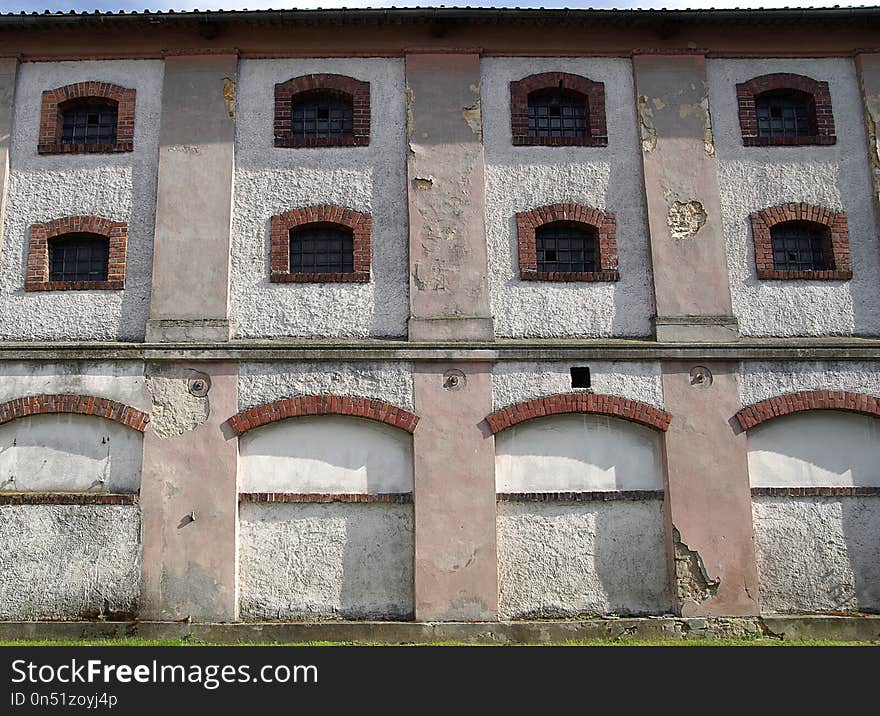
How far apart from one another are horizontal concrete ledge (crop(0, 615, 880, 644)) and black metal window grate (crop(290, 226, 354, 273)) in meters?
5.14

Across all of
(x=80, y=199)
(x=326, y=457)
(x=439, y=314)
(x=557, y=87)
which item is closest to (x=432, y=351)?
(x=439, y=314)

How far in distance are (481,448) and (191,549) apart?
4.25 meters

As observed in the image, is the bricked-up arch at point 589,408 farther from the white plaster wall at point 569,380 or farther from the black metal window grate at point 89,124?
the black metal window grate at point 89,124

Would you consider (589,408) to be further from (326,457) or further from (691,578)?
(326,457)

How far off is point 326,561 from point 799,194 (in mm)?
8951

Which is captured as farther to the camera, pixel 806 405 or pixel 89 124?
pixel 89 124

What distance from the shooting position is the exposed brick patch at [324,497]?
12.5 metres

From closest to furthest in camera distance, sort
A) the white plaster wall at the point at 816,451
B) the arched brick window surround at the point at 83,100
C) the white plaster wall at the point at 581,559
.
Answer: the white plaster wall at the point at 581,559, the white plaster wall at the point at 816,451, the arched brick window surround at the point at 83,100

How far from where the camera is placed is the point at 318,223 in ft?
43.7

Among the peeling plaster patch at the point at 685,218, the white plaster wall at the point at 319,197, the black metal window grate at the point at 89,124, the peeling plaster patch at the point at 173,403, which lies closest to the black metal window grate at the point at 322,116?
the white plaster wall at the point at 319,197

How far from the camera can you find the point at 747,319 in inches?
516

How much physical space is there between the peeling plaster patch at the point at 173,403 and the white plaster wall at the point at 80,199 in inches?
29.1

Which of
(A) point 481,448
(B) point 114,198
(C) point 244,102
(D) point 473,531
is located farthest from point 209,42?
(D) point 473,531

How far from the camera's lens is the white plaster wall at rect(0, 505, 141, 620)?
12211 millimetres
